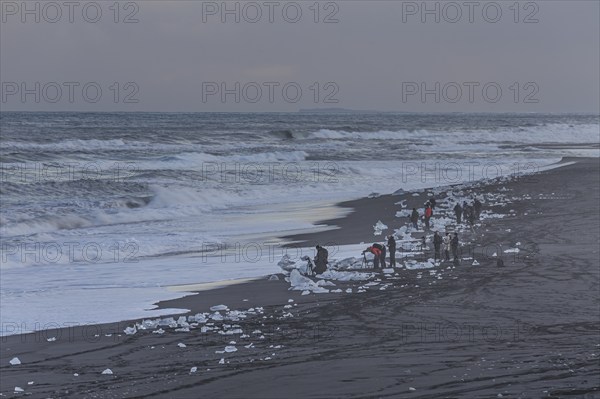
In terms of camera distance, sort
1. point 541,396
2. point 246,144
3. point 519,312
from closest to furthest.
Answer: point 541,396 < point 519,312 < point 246,144

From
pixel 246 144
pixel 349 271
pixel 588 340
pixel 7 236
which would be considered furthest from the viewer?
pixel 246 144

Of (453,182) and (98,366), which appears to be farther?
(453,182)

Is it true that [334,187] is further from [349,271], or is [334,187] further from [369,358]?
[369,358]

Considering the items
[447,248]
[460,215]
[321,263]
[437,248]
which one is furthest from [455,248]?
[460,215]

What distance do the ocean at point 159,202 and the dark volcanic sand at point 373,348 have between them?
2.53 metres

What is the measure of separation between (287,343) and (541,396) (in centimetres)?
459

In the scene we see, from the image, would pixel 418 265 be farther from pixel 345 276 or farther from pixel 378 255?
pixel 345 276

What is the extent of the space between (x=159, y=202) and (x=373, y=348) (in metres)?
31.3

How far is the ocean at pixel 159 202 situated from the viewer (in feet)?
70.3

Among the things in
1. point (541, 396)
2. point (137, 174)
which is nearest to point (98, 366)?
point (541, 396)

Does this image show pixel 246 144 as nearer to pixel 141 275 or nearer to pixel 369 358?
pixel 141 275

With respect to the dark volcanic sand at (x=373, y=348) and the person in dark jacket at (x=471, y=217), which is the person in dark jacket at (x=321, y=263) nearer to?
the dark volcanic sand at (x=373, y=348)

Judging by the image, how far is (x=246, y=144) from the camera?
9881 centimetres

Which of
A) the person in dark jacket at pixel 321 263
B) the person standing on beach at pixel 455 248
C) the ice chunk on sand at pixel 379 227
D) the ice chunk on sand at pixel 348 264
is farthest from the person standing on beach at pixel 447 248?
the ice chunk on sand at pixel 379 227
